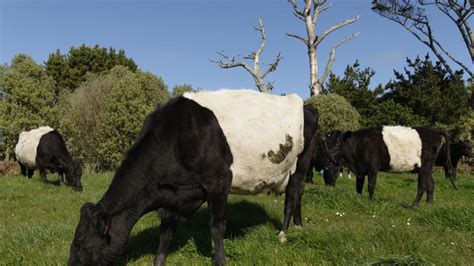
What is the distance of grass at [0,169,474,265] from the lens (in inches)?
182

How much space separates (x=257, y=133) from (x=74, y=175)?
924cm

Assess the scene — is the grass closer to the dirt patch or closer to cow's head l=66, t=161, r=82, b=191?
cow's head l=66, t=161, r=82, b=191

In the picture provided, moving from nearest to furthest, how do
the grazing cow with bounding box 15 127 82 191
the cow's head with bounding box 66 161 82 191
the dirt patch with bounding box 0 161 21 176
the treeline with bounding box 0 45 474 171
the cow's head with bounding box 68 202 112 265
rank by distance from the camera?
the cow's head with bounding box 68 202 112 265 < the cow's head with bounding box 66 161 82 191 < the grazing cow with bounding box 15 127 82 191 < the dirt patch with bounding box 0 161 21 176 < the treeline with bounding box 0 45 474 171

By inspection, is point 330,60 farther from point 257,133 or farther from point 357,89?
point 257,133

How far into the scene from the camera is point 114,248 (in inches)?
158

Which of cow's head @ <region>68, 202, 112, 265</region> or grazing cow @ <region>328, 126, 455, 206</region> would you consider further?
grazing cow @ <region>328, 126, 455, 206</region>

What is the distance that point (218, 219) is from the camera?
472 centimetres

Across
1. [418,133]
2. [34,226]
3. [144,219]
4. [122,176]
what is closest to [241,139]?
[122,176]

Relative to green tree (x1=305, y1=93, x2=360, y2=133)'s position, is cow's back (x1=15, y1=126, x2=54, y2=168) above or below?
below

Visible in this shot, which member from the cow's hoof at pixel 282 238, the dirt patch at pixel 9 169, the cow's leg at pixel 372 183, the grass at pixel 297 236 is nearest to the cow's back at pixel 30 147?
the dirt patch at pixel 9 169

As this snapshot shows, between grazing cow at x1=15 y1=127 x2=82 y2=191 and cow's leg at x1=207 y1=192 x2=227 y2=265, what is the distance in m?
8.60

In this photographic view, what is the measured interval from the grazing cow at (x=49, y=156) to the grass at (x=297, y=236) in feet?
12.1

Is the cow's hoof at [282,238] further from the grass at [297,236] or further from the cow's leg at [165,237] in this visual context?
the cow's leg at [165,237]

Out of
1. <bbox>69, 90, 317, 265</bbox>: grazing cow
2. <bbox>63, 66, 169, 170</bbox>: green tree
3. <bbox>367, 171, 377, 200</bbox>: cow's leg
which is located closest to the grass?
<bbox>69, 90, 317, 265</bbox>: grazing cow
